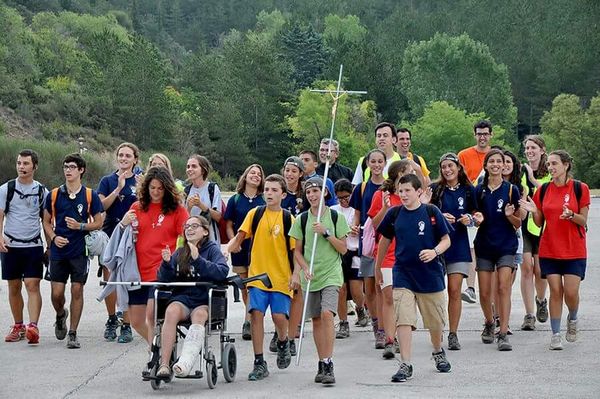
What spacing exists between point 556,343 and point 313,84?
107 meters

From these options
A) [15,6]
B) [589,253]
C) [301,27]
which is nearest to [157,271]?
[589,253]

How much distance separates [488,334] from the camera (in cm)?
1179

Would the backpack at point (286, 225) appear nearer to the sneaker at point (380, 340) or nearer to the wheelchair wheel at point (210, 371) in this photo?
the wheelchair wheel at point (210, 371)

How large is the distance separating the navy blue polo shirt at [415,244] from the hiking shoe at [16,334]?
14.4 ft

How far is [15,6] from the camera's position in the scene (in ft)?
503

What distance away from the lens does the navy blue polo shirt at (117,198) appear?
12828 millimetres

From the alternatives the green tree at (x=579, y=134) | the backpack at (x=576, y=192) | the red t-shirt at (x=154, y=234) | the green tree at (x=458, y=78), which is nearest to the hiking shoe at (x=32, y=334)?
the red t-shirt at (x=154, y=234)

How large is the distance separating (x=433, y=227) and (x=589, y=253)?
12.2m

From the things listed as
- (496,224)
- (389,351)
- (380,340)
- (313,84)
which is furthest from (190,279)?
(313,84)

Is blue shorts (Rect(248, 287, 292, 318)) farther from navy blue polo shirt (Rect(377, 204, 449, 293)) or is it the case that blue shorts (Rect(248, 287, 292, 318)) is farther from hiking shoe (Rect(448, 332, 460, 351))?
hiking shoe (Rect(448, 332, 460, 351))

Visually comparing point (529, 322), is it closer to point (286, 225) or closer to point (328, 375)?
point (286, 225)

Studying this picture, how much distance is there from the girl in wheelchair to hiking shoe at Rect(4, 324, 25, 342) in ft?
10.3

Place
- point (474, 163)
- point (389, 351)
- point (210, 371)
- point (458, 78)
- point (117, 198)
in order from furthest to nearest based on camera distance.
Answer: point (458, 78)
point (474, 163)
point (117, 198)
point (389, 351)
point (210, 371)

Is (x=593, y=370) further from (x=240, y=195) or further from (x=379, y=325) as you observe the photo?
(x=240, y=195)
